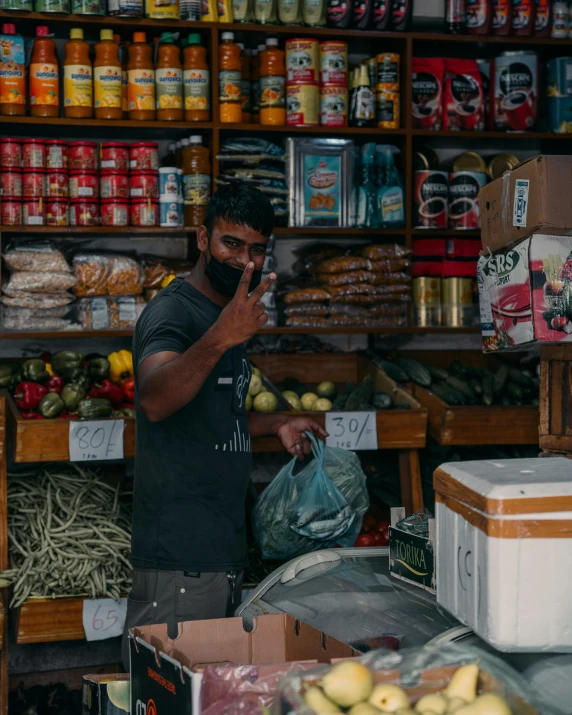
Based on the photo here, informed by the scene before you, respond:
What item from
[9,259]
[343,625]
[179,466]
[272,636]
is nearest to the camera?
[272,636]

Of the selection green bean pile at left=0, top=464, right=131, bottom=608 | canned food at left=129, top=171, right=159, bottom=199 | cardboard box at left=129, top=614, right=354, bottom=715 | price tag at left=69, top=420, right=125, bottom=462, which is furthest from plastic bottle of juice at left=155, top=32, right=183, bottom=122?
cardboard box at left=129, top=614, right=354, bottom=715

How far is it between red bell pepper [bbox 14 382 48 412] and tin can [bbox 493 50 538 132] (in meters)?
2.40

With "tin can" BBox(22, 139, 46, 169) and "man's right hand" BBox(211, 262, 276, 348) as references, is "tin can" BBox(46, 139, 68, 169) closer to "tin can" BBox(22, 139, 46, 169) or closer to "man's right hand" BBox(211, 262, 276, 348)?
"tin can" BBox(22, 139, 46, 169)

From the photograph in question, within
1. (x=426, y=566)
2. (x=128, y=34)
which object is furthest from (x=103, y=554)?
(x=128, y=34)

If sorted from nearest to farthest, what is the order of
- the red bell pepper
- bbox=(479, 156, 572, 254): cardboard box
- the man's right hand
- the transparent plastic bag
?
the man's right hand
bbox=(479, 156, 572, 254): cardboard box
the transparent plastic bag
the red bell pepper

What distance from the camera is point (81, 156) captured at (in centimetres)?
411

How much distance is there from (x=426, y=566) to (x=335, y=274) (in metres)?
2.39

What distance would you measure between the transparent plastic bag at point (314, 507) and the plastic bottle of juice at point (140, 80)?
5.81 ft

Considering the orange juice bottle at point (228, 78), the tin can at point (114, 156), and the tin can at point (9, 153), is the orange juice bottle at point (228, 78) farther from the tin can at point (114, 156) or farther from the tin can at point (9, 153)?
the tin can at point (9, 153)

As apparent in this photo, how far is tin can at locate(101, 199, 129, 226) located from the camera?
4.13 metres

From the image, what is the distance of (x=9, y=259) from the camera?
403 centimetres

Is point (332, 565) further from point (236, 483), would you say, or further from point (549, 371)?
point (549, 371)

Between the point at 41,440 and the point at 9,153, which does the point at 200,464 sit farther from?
the point at 9,153

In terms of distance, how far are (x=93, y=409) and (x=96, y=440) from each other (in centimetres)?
19
